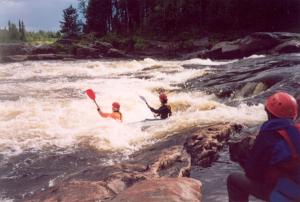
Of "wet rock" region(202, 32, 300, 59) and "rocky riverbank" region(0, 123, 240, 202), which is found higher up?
"wet rock" region(202, 32, 300, 59)

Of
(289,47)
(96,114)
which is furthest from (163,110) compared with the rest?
(289,47)

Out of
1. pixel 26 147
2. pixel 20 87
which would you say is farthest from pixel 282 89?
pixel 20 87

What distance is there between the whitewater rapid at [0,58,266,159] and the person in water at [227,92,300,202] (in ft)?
16.0

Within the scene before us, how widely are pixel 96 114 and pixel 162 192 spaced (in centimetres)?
748

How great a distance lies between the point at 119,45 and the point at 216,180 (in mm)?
37529

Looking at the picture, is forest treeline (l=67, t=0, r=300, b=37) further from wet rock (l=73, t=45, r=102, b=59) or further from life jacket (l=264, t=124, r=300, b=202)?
life jacket (l=264, t=124, r=300, b=202)

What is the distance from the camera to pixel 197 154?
676 centimetres

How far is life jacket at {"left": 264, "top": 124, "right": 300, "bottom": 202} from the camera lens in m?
3.14

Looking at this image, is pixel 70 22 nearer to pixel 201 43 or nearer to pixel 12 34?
pixel 12 34

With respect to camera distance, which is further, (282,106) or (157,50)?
(157,50)

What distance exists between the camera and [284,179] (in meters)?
3.21

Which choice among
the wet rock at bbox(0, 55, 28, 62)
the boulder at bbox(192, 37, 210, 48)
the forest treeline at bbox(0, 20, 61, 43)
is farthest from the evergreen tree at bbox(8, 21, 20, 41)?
the boulder at bbox(192, 37, 210, 48)

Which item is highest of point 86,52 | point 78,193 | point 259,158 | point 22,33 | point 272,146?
point 22,33

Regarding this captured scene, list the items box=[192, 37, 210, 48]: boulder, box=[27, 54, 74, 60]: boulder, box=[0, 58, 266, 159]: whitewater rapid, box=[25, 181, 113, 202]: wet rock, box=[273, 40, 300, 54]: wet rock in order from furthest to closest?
1. box=[192, 37, 210, 48]: boulder
2. box=[27, 54, 74, 60]: boulder
3. box=[273, 40, 300, 54]: wet rock
4. box=[0, 58, 266, 159]: whitewater rapid
5. box=[25, 181, 113, 202]: wet rock
